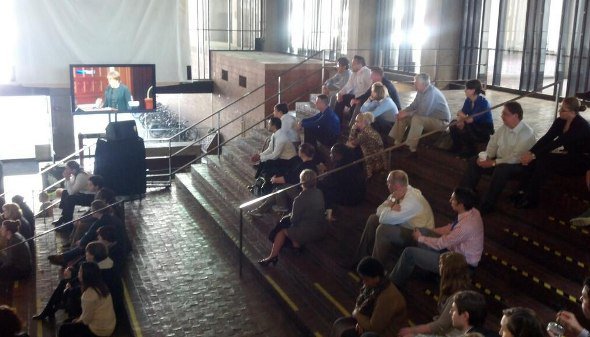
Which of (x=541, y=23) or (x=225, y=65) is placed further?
(x=225, y=65)

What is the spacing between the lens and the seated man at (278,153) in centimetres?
962

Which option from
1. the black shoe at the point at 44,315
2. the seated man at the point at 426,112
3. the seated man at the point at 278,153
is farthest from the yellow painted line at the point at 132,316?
the seated man at the point at 426,112

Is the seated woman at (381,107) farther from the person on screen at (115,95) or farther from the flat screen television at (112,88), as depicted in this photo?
the person on screen at (115,95)

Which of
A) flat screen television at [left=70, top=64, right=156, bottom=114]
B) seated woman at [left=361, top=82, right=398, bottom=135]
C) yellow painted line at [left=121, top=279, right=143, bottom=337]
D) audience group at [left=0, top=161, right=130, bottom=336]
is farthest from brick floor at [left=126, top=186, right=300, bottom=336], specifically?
flat screen television at [left=70, top=64, right=156, bottom=114]

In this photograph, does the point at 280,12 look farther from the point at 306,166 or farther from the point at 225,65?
the point at 306,166

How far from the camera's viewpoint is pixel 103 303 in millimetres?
6742

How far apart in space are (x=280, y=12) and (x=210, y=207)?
10.5 m

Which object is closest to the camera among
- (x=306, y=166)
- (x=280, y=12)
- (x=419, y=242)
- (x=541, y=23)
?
(x=419, y=242)

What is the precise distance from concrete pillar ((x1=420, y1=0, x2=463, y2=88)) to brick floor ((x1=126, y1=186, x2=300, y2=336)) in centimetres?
631

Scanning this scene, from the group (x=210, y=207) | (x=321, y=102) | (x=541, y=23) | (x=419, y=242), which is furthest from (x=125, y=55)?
(x=419, y=242)

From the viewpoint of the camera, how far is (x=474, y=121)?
8.02 metres

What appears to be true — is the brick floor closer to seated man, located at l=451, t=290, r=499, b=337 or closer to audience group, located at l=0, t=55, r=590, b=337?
audience group, located at l=0, t=55, r=590, b=337

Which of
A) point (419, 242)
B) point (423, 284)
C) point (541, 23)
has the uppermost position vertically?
point (541, 23)

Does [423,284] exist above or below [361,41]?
below
